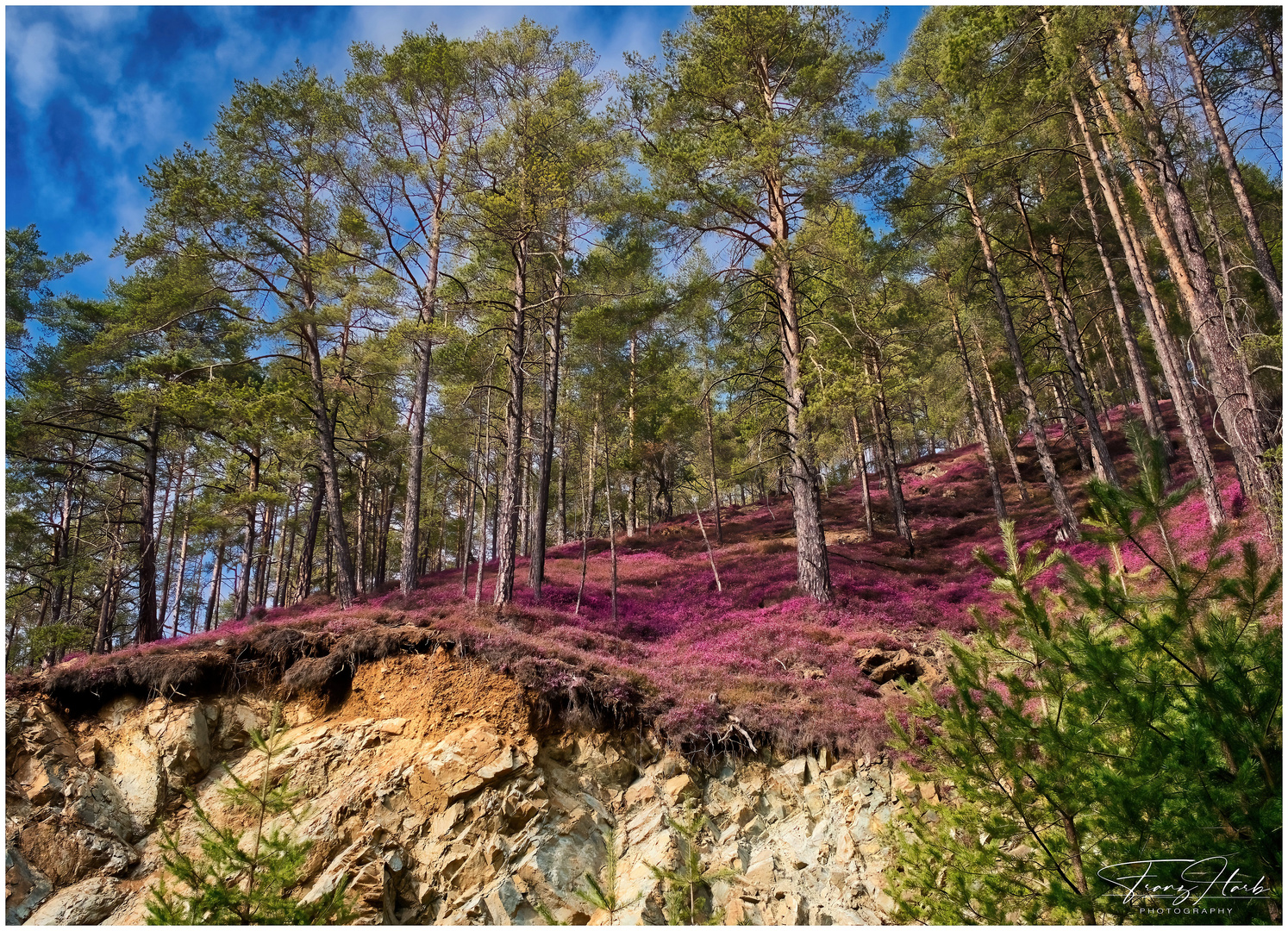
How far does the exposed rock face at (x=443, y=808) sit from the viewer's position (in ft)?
19.4

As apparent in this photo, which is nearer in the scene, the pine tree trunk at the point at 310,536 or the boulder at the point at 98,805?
the boulder at the point at 98,805

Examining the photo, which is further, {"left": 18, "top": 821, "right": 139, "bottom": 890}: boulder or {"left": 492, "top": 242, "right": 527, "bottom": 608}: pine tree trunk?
{"left": 492, "top": 242, "right": 527, "bottom": 608}: pine tree trunk

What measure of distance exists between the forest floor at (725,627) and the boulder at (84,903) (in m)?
2.43

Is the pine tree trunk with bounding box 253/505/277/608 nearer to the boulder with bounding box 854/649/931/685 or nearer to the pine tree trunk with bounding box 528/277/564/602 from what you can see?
the pine tree trunk with bounding box 528/277/564/602

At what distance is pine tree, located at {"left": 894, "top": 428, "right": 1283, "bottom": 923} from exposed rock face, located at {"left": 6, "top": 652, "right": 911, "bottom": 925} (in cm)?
253

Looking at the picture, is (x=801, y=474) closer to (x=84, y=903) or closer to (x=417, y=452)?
(x=417, y=452)

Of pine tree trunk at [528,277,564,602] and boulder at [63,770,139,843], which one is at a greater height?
pine tree trunk at [528,277,564,602]

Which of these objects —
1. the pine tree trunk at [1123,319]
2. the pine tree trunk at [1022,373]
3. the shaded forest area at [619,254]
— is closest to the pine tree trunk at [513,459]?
the shaded forest area at [619,254]

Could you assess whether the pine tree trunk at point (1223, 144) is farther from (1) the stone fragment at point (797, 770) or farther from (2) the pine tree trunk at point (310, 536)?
(2) the pine tree trunk at point (310, 536)

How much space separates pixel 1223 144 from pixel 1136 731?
11.7 metres

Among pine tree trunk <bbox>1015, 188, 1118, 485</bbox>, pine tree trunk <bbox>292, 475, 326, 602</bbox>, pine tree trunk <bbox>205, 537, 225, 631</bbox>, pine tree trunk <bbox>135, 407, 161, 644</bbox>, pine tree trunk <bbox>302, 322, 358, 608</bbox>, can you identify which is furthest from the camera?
pine tree trunk <bbox>205, 537, 225, 631</bbox>

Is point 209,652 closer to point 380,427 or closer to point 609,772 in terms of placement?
point 609,772

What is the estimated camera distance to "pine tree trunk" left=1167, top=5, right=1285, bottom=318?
910cm

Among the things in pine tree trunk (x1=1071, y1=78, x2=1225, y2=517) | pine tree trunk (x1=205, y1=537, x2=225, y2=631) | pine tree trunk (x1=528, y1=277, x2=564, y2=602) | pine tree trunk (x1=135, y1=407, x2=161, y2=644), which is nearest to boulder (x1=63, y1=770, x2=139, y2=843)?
pine tree trunk (x1=135, y1=407, x2=161, y2=644)
